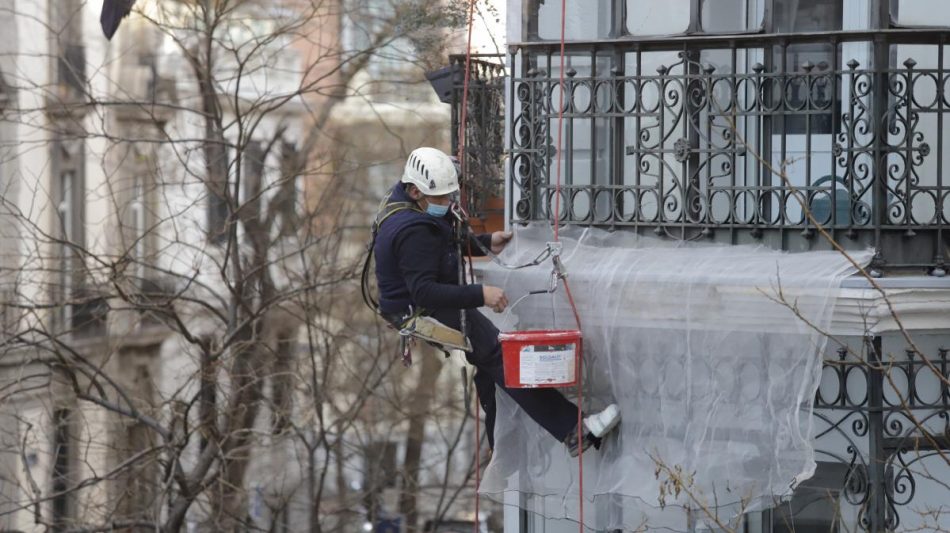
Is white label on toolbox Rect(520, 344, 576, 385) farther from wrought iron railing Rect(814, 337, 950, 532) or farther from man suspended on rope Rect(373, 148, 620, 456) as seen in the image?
wrought iron railing Rect(814, 337, 950, 532)

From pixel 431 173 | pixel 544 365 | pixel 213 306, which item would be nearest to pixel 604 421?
pixel 544 365

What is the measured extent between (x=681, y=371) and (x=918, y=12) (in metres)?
2.32

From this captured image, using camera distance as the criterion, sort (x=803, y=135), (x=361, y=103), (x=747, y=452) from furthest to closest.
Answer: (x=361, y=103) → (x=803, y=135) → (x=747, y=452)

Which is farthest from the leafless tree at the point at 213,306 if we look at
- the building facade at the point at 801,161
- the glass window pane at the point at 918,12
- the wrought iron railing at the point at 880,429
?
the wrought iron railing at the point at 880,429

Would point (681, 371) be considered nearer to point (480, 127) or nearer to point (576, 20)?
point (576, 20)

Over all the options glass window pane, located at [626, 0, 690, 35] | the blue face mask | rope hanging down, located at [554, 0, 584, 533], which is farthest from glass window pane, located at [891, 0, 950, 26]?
the blue face mask

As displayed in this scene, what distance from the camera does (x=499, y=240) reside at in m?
8.87

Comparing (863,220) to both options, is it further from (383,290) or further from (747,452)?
(383,290)

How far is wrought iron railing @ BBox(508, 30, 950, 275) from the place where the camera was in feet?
25.7

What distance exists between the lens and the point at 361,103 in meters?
28.6

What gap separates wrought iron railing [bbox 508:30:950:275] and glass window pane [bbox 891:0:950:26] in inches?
4.9

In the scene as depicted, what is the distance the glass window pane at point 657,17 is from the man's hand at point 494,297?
6.32ft

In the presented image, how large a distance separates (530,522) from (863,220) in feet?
9.78

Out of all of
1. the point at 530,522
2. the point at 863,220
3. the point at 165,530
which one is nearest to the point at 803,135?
the point at 863,220
